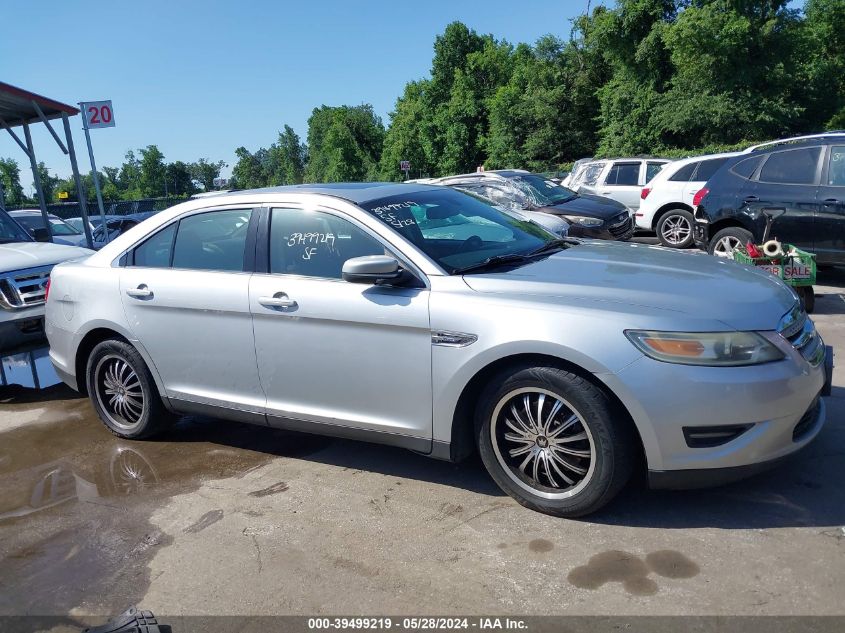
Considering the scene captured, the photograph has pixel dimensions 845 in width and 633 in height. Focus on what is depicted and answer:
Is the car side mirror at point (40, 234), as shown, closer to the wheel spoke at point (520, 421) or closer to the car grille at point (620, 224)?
the wheel spoke at point (520, 421)

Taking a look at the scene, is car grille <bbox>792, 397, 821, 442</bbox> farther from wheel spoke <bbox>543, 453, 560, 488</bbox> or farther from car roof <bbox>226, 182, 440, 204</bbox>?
car roof <bbox>226, 182, 440, 204</bbox>

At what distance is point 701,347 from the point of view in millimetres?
3123

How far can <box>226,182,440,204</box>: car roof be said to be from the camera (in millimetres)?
4223

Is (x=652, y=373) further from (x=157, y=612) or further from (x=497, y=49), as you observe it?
(x=497, y=49)

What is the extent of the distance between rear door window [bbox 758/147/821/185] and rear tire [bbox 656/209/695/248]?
388cm

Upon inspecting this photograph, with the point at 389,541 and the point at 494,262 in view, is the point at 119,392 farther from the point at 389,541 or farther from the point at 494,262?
the point at 494,262

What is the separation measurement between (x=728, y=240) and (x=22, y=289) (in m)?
7.85

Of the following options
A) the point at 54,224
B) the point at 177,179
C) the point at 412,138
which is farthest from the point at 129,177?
the point at 54,224

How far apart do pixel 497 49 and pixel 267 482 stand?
204 feet

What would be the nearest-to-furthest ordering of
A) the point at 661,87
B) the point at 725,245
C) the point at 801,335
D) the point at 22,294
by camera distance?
the point at 801,335 → the point at 22,294 → the point at 725,245 → the point at 661,87

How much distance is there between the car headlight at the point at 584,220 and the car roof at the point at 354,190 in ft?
23.2

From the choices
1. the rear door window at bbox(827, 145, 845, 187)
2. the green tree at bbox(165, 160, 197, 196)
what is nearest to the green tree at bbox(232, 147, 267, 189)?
the green tree at bbox(165, 160, 197, 196)

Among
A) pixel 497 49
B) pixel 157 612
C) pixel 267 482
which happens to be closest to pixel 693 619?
pixel 157 612

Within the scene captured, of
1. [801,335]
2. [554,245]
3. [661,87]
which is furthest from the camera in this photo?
[661,87]
